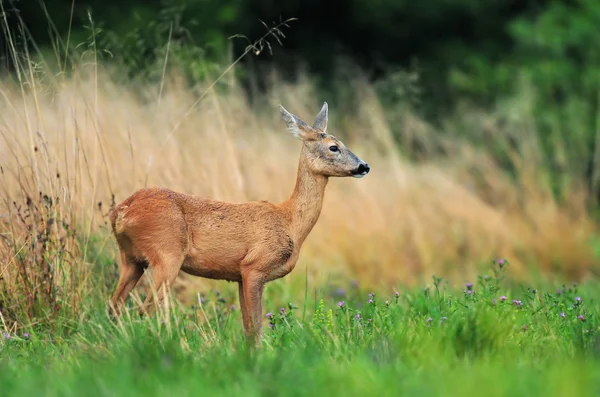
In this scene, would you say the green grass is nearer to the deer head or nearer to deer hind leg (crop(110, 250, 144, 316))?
deer hind leg (crop(110, 250, 144, 316))

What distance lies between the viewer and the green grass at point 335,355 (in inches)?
167

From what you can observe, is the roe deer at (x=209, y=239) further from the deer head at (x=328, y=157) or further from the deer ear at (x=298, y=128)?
the deer ear at (x=298, y=128)

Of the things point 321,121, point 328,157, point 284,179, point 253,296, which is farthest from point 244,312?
point 284,179

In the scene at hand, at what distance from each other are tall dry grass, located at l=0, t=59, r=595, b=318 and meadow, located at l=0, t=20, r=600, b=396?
3 centimetres

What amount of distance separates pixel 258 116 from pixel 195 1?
6.90 meters

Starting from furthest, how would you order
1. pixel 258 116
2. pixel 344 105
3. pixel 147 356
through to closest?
1. pixel 344 105
2. pixel 258 116
3. pixel 147 356

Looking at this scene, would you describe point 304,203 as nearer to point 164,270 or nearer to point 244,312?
point 244,312

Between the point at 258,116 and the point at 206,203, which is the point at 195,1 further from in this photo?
the point at 206,203

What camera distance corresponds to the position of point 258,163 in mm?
10375

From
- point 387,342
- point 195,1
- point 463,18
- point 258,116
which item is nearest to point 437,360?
point 387,342

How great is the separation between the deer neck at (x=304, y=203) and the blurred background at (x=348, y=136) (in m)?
0.99

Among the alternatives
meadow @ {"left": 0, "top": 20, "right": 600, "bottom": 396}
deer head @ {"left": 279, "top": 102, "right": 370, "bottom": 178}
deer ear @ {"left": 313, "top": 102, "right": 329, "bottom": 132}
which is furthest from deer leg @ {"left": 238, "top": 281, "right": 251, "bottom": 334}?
deer ear @ {"left": 313, "top": 102, "right": 329, "bottom": 132}

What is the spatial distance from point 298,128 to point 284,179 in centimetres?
386

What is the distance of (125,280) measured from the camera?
616 cm
